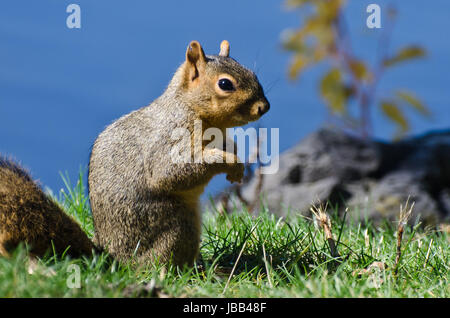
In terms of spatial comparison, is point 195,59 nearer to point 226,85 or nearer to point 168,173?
Answer: point 226,85

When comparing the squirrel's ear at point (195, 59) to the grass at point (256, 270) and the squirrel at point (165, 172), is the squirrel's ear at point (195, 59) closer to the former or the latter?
the squirrel at point (165, 172)

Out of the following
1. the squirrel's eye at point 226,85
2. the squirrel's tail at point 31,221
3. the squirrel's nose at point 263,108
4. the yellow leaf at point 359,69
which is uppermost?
the yellow leaf at point 359,69

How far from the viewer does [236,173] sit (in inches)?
105

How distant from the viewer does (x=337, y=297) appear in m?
2.08

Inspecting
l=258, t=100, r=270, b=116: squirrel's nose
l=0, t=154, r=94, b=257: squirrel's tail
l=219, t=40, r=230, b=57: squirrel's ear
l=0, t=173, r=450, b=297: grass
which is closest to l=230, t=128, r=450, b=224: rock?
l=0, t=173, r=450, b=297: grass

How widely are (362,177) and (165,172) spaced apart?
3.02m

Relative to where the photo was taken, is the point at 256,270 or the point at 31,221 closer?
the point at 31,221

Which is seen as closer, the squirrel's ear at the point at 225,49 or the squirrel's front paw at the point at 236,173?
the squirrel's front paw at the point at 236,173

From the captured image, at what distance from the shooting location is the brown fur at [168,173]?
2688 mm

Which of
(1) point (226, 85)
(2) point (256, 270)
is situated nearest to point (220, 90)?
(1) point (226, 85)

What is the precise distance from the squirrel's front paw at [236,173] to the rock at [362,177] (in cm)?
196

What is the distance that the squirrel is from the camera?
2652 millimetres

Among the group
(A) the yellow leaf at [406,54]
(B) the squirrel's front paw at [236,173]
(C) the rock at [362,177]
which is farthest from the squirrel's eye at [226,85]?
(A) the yellow leaf at [406,54]

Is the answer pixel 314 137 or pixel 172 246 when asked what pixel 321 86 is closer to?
pixel 314 137
